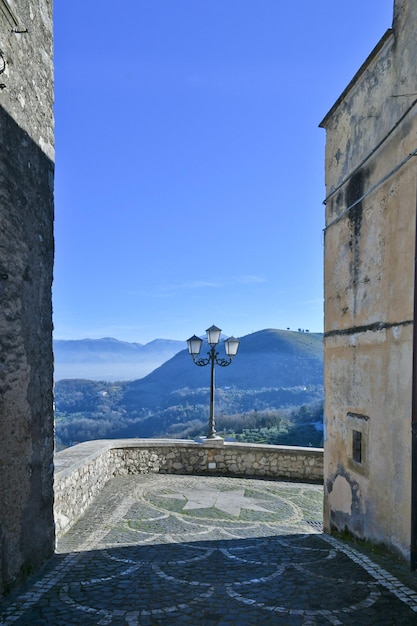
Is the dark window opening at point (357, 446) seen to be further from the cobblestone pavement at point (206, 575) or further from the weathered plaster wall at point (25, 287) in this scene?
the weathered plaster wall at point (25, 287)

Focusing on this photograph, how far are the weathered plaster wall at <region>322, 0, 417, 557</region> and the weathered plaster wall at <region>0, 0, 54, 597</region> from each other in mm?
4084

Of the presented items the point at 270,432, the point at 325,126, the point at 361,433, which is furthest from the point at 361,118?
the point at 270,432

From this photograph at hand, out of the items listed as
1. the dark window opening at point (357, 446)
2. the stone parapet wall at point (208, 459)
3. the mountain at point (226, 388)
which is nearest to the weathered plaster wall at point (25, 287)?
the dark window opening at point (357, 446)

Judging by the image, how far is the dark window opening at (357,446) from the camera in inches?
249

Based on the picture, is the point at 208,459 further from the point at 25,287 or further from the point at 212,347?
the point at 25,287

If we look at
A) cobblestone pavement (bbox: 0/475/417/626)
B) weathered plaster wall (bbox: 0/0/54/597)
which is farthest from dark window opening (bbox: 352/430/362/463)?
weathered plaster wall (bbox: 0/0/54/597)

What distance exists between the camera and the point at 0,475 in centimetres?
464

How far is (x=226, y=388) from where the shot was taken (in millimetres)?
100312

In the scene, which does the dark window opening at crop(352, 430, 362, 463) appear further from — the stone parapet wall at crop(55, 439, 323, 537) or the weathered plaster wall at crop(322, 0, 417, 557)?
the stone parapet wall at crop(55, 439, 323, 537)

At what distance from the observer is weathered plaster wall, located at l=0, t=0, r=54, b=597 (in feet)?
15.9

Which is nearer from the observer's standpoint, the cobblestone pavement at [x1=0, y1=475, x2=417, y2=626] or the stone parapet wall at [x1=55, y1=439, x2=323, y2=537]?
the cobblestone pavement at [x1=0, y1=475, x2=417, y2=626]

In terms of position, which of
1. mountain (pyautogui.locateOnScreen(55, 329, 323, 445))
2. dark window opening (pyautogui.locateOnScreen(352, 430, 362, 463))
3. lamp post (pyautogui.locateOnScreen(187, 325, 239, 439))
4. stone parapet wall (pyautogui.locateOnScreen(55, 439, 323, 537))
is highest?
lamp post (pyautogui.locateOnScreen(187, 325, 239, 439))

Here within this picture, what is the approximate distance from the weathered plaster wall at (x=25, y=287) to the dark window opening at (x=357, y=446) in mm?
4070

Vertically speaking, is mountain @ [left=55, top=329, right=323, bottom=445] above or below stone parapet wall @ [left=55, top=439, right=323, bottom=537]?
below
